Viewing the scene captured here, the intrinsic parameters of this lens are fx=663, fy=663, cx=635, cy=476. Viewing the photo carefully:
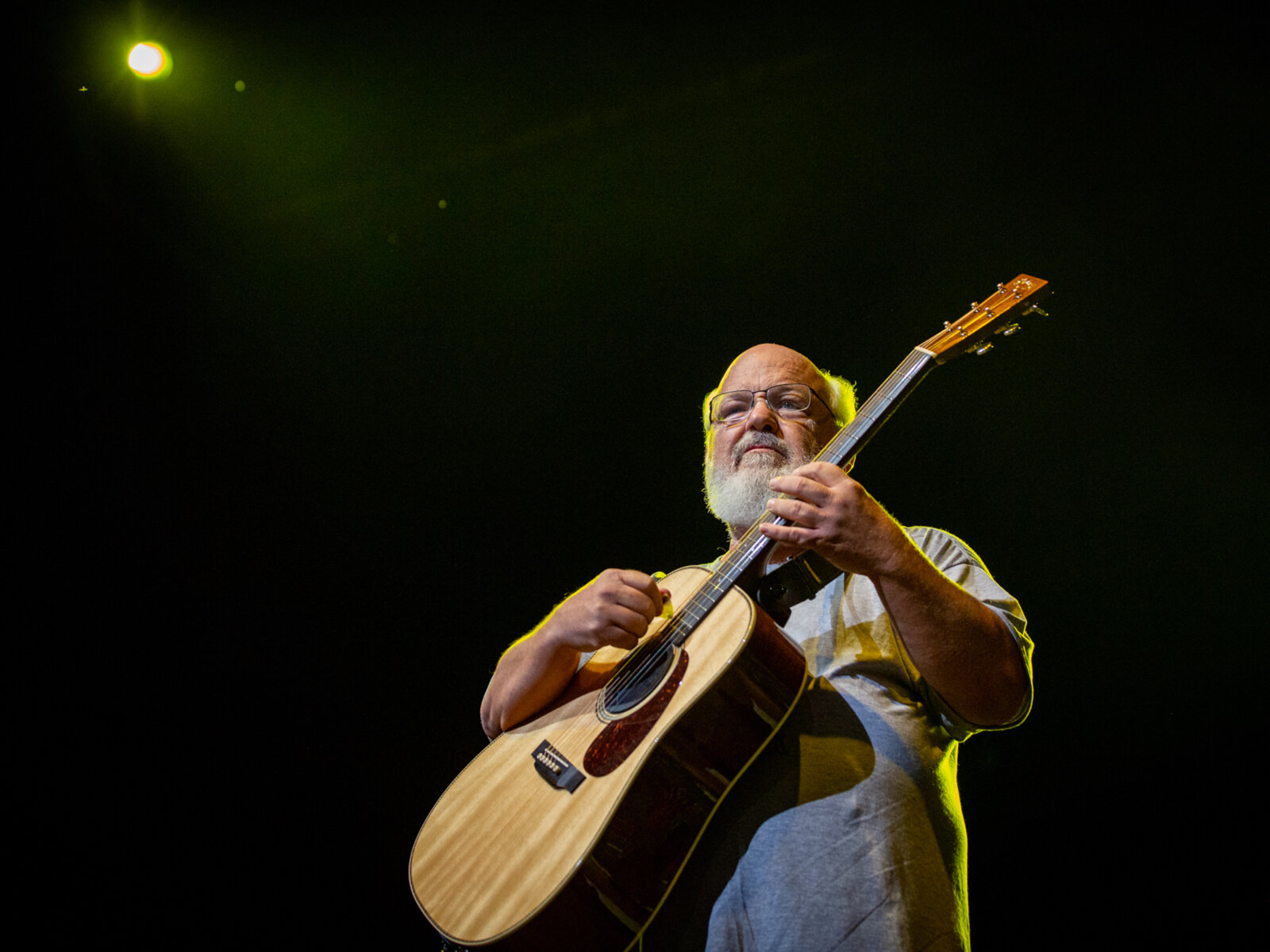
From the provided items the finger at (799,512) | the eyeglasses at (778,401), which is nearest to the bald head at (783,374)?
the eyeglasses at (778,401)

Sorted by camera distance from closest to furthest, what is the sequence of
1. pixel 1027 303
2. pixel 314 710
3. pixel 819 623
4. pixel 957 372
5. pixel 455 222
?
pixel 819 623
pixel 1027 303
pixel 314 710
pixel 957 372
pixel 455 222

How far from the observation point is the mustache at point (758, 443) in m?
2.49

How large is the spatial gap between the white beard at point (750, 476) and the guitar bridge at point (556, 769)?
1.11 metres

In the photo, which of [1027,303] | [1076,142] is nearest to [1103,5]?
[1076,142]

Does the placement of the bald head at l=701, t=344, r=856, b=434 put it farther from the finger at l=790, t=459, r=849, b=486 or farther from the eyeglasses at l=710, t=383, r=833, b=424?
the finger at l=790, t=459, r=849, b=486

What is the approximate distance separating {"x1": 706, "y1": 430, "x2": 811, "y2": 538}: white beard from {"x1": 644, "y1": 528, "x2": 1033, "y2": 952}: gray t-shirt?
2.17ft

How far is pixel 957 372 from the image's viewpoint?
3.66m

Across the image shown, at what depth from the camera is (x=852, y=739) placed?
1.65m

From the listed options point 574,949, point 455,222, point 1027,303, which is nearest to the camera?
point 574,949

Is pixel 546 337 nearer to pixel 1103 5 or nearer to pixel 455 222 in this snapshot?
pixel 455 222

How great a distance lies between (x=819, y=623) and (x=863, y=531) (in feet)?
1.80

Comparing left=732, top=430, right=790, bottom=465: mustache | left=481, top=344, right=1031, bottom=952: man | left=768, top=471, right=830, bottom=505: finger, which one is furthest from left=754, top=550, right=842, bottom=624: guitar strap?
left=732, top=430, right=790, bottom=465: mustache

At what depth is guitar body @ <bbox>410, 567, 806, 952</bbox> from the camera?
1428 millimetres

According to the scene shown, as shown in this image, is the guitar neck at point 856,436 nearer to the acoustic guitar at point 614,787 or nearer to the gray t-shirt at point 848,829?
the acoustic guitar at point 614,787
